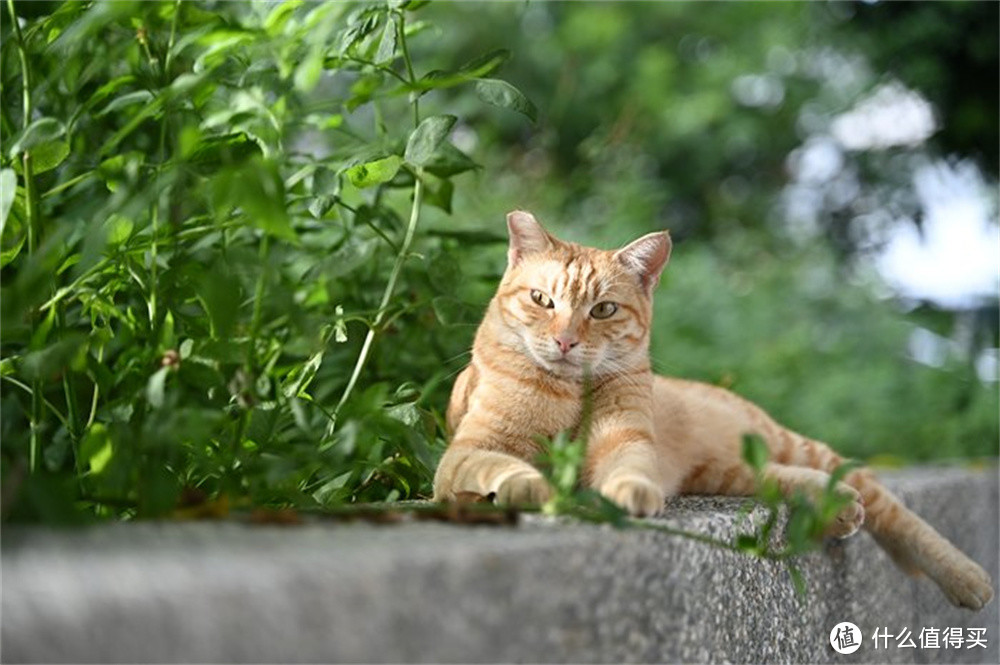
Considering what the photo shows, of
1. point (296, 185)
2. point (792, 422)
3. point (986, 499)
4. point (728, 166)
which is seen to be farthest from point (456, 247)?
point (728, 166)

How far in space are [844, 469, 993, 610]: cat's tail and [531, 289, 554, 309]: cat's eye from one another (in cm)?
68

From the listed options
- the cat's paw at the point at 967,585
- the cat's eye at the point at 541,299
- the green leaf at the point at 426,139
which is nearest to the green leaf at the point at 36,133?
the green leaf at the point at 426,139

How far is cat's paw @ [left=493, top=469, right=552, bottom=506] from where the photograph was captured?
1.26 meters

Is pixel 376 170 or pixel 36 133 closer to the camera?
pixel 36 133

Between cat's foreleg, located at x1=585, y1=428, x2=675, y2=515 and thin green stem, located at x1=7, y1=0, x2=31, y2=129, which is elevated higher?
thin green stem, located at x1=7, y1=0, x2=31, y2=129

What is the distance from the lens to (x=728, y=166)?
6.89m

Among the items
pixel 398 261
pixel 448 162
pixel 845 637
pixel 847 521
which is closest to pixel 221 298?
pixel 398 261

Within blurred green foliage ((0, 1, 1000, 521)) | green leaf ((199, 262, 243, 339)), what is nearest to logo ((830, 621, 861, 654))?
blurred green foliage ((0, 1, 1000, 521))

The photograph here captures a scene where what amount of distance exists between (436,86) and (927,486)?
1.38 meters

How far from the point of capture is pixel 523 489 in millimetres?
1270

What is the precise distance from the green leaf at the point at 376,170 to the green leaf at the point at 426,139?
0.23 ft

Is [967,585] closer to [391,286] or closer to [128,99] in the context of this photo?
[391,286]

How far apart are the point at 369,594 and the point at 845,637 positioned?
1.17 m

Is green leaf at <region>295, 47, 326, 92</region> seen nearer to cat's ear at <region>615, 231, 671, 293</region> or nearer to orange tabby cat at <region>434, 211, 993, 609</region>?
orange tabby cat at <region>434, 211, 993, 609</region>
